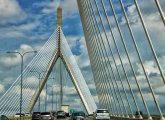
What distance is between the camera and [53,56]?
103 meters

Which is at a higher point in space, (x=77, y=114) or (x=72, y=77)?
(x=72, y=77)

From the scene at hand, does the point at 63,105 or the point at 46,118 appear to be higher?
the point at 63,105

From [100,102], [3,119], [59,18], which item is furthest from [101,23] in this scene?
[59,18]

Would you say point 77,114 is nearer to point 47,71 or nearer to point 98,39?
point 98,39

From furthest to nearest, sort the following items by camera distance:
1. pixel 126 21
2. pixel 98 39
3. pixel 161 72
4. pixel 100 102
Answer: pixel 100 102 < pixel 98 39 < pixel 126 21 < pixel 161 72

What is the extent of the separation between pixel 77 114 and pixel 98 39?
39.0 ft

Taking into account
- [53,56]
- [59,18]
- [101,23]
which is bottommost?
[101,23]

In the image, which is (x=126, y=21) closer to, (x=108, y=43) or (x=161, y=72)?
(x=161, y=72)

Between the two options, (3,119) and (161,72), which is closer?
(161,72)

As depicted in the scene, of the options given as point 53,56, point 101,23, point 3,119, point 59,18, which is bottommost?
point 3,119

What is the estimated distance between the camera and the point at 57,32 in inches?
4112

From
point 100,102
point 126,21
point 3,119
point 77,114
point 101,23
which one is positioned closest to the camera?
point 3,119

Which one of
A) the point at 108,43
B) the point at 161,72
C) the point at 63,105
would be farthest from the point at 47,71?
the point at 161,72

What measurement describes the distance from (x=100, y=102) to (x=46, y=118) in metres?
30.1
